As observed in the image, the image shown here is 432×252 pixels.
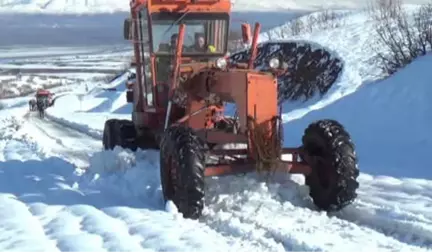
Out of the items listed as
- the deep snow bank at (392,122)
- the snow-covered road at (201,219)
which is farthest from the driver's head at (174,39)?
the deep snow bank at (392,122)

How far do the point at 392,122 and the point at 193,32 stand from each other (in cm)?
507

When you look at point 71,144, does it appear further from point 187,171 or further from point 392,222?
point 392,222

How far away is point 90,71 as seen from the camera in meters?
104

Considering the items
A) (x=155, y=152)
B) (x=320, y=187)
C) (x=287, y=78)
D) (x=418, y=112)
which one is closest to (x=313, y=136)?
(x=320, y=187)

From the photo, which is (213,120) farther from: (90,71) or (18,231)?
(90,71)

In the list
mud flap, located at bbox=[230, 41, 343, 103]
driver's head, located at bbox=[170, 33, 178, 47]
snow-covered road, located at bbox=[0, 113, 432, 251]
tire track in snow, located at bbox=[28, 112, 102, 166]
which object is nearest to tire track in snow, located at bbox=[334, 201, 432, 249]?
snow-covered road, located at bbox=[0, 113, 432, 251]

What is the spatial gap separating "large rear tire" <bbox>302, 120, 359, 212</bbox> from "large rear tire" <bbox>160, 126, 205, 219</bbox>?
1.45 m

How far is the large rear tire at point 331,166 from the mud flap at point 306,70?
18102 mm

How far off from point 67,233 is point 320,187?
3.10 meters

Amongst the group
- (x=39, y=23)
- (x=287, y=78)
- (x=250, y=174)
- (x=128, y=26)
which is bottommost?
(x=39, y=23)

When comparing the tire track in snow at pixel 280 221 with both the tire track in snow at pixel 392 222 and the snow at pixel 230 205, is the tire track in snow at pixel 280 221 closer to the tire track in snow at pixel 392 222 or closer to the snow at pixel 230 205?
the snow at pixel 230 205

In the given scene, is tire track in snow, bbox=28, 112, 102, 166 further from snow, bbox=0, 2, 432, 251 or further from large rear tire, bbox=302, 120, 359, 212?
large rear tire, bbox=302, 120, 359, 212

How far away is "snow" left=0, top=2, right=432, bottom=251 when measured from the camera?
8195mm

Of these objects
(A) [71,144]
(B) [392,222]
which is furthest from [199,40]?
(A) [71,144]
